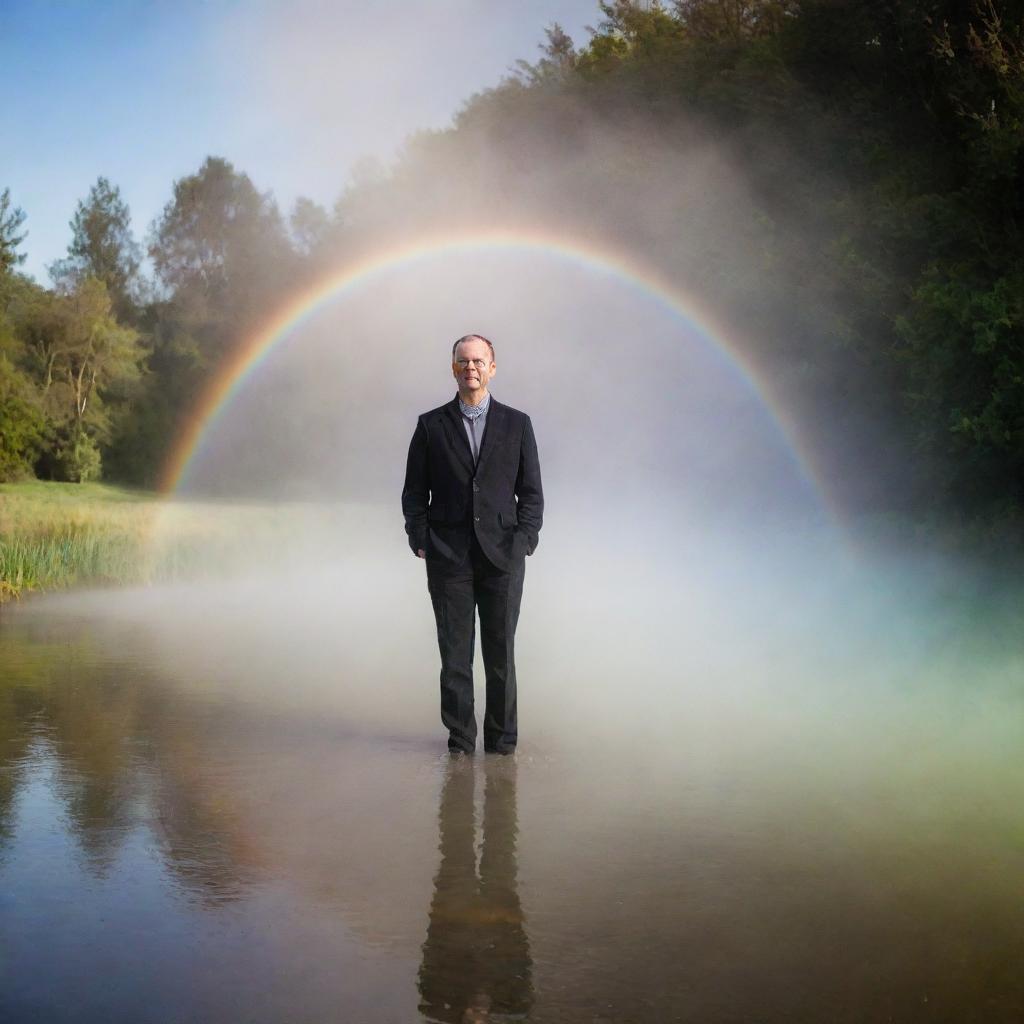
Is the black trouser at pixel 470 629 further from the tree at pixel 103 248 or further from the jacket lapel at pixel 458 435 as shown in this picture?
the tree at pixel 103 248

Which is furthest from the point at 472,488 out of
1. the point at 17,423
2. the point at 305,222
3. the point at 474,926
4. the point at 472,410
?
the point at 305,222

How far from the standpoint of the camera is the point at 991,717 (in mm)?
7594

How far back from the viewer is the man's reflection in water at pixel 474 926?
336 centimetres

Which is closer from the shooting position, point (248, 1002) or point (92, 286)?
point (248, 1002)

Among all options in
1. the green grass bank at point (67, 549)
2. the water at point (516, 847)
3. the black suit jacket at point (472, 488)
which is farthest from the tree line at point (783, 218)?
the green grass bank at point (67, 549)

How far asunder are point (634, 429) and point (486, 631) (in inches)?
1196

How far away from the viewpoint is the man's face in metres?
6.18

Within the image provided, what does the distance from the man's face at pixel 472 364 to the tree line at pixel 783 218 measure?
30.7ft

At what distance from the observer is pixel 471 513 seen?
20.3 feet

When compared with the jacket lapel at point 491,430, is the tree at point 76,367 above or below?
above

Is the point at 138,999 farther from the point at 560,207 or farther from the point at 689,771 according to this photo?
the point at 560,207

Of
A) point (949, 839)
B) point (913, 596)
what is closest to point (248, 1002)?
point (949, 839)

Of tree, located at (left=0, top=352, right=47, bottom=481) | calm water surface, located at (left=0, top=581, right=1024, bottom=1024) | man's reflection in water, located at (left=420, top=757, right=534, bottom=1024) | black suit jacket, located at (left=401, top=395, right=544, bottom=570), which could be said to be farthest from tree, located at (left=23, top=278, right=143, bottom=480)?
man's reflection in water, located at (left=420, top=757, right=534, bottom=1024)

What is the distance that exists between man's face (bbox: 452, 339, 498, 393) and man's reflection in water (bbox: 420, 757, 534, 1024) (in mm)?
1894
